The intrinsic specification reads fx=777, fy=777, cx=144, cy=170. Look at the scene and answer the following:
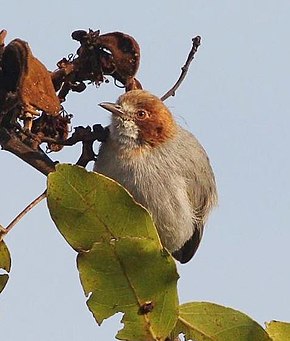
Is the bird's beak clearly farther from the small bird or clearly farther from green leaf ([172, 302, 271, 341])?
green leaf ([172, 302, 271, 341])

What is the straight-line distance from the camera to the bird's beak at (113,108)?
16.0 feet

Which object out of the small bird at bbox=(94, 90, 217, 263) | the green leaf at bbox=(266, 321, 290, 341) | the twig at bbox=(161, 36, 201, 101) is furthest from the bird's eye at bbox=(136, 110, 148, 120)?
the green leaf at bbox=(266, 321, 290, 341)

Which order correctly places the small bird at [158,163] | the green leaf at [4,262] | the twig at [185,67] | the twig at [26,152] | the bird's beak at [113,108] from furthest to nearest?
the bird's beak at [113,108], the small bird at [158,163], the twig at [185,67], the twig at [26,152], the green leaf at [4,262]

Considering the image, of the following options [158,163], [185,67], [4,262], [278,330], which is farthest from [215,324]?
[158,163]

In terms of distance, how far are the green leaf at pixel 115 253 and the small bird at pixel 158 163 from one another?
2.56 metres

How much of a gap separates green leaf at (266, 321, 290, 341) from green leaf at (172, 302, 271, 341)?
0.09ft

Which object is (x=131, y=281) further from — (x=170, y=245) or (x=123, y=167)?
(x=170, y=245)

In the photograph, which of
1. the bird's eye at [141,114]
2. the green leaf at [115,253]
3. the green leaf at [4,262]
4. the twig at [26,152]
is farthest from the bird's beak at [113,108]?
the green leaf at [115,253]

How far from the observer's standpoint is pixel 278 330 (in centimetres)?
201

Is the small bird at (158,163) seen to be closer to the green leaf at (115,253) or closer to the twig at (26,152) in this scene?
the twig at (26,152)

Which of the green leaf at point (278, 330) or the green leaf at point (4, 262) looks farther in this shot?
the green leaf at point (4, 262)

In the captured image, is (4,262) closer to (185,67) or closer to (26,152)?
(26,152)

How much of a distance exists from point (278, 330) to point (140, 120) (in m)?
3.15

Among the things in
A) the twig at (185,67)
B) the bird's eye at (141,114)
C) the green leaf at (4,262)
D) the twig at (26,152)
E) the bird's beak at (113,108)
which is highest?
the bird's eye at (141,114)
